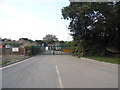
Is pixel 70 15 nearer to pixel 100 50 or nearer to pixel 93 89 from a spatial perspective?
pixel 100 50

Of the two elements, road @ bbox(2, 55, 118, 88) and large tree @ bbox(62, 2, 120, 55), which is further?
large tree @ bbox(62, 2, 120, 55)

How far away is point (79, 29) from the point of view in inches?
1308

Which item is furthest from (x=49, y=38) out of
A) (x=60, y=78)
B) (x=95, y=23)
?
(x=60, y=78)

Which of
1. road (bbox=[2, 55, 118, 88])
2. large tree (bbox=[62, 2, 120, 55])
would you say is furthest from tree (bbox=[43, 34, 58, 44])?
road (bbox=[2, 55, 118, 88])

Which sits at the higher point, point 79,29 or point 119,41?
point 79,29

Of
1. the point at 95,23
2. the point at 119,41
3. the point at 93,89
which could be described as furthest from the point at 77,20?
the point at 93,89

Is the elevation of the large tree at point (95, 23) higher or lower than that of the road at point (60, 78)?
higher

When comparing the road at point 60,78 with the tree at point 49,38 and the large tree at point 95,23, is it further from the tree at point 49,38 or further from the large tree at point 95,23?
the tree at point 49,38

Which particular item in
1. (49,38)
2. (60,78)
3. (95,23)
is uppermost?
(49,38)

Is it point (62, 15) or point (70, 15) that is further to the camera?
point (62, 15)

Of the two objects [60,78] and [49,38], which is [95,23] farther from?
[49,38]

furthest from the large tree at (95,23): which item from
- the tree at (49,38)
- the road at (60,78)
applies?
the tree at (49,38)

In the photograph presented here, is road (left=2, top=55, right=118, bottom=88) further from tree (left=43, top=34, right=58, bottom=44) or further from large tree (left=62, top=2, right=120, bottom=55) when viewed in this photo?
tree (left=43, top=34, right=58, bottom=44)

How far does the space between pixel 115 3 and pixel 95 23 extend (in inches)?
188
